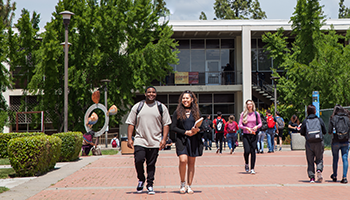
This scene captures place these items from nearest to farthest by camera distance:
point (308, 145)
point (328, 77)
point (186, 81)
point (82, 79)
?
point (308, 145) → point (328, 77) → point (82, 79) → point (186, 81)

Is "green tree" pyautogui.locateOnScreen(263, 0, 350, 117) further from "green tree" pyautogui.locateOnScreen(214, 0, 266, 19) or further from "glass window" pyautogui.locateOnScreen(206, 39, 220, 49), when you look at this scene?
"green tree" pyautogui.locateOnScreen(214, 0, 266, 19)

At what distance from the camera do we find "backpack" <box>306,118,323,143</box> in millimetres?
8344

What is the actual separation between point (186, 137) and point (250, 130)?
3.23 m

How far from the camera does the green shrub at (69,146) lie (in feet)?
43.4

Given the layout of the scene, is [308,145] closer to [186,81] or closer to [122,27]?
[122,27]

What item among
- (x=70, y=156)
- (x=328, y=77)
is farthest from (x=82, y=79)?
(x=328, y=77)

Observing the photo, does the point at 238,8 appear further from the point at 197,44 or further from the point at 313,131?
the point at 313,131

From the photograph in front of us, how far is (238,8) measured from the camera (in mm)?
54562

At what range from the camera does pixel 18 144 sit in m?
9.47

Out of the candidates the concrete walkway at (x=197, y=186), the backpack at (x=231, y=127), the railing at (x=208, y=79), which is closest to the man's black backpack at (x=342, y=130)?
the concrete walkway at (x=197, y=186)

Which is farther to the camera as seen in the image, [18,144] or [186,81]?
[186,81]

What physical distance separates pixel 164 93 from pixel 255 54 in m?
8.32

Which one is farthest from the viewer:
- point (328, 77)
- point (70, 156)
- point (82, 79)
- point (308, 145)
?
point (82, 79)

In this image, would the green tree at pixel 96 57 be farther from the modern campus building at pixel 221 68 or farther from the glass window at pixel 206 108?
the glass window at pixel 206 108
